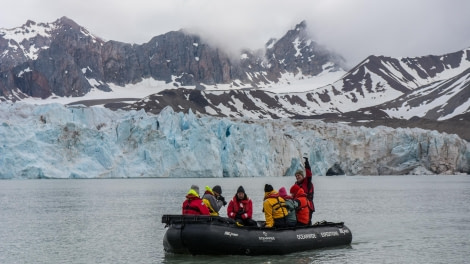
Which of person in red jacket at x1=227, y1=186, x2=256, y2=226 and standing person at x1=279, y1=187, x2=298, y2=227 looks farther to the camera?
person in red jacket at x1=227, y1=186, x2=256, y2=226

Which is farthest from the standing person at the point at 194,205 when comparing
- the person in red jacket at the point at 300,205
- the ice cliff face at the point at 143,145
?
the ice cliff face at the point at 143,145

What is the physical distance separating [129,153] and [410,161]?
4552 centimetres

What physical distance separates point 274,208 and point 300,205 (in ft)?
3.29

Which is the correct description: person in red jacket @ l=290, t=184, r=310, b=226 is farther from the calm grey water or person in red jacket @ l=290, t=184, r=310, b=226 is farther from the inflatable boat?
the calm grey water

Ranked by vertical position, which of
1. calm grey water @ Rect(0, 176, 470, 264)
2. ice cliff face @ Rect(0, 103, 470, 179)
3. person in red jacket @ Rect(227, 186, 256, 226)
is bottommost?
calm grey water @ Rect(0, 176, 470, 264)

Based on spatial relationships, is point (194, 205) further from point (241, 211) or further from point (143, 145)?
point (143, 145)

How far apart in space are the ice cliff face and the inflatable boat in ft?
125

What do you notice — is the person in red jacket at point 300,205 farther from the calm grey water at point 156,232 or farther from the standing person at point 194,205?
the standing person at point 194,205

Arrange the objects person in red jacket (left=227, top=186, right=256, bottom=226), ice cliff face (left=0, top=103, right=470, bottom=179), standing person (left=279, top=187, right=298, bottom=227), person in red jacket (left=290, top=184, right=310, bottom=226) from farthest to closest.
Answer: ice cliff face (left=0, top=103, right=470, bottom=179)
person in red jacket (left=290, top=184, right=310, bottom=226)
person in red jacket (left=227, top=186, right=256, bottom=226)
standing person (left=279, top=187, right=298, bottom=227)

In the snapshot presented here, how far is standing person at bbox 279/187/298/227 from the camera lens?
15.8 m

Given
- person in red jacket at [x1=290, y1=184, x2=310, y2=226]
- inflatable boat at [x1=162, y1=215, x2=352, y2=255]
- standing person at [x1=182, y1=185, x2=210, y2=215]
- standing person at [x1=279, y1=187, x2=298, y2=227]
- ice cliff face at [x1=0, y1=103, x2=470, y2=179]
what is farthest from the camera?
ice cliff face at [x1=0, y1=103, x2=470, y2=179]

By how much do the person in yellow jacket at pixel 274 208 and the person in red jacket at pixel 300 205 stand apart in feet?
1.68

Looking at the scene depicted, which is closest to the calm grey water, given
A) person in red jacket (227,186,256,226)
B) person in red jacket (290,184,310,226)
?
person in red jacket (290,184,310,226)

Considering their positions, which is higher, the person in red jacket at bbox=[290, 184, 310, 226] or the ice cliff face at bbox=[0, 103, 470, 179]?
the ice cliff face at bbox=[0, 103, 470, 179]
